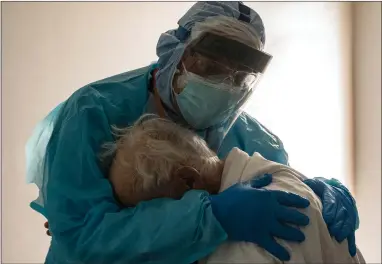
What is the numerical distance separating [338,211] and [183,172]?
11.1 inches

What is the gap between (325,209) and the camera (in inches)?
33.1

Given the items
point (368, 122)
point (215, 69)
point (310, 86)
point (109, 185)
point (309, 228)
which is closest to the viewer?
point (309, 228)

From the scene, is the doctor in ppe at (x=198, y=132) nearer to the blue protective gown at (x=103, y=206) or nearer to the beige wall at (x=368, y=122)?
the blue protective gown at (x=103, y=206)

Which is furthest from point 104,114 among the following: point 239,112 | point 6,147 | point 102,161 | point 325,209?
point 6,147

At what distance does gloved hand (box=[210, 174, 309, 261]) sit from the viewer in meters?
0.76

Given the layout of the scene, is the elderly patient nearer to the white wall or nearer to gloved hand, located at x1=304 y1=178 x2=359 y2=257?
gloved hand, located at x1=304 y1=178 x2=359 y2=257

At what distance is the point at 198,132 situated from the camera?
1121mm

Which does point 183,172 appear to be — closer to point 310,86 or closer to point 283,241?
point 283,241

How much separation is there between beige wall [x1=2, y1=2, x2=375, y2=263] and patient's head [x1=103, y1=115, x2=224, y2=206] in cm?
72

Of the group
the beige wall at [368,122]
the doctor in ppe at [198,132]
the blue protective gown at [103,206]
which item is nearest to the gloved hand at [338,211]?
the doctor in ppe at [198,132]

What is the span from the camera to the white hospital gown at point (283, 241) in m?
0.75

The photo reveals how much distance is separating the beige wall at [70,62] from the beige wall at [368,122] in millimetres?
409

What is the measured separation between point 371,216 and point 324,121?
53 cm

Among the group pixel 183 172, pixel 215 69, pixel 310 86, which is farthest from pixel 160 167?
pixel 310 86
